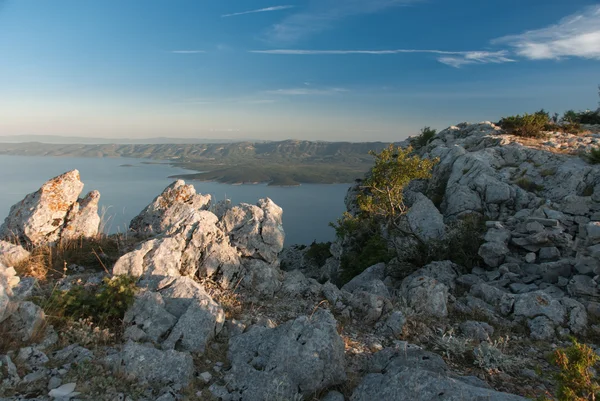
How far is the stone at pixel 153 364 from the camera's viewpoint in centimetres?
481

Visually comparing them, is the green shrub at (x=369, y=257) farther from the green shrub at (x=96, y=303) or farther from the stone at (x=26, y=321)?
the stone at (x=26, y=321)

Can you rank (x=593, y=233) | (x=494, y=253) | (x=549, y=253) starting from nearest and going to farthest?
1. (x=593, y=233)
2. (x=549, y=253)
3. (x=494, y=253)

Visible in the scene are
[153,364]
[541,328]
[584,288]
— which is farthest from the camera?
[584,288]

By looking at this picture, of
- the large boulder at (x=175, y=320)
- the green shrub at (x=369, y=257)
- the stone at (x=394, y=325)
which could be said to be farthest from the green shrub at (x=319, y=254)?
the large boulder at (x=175, y=320)

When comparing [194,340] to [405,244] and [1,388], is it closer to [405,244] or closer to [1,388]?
[1,388]

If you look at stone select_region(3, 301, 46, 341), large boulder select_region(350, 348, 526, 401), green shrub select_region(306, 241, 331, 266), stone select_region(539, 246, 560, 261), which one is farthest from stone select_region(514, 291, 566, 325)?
green shrub select_region(306, 241, 331, 266)

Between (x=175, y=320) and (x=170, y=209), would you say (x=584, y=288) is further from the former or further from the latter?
(x=170, y=209)

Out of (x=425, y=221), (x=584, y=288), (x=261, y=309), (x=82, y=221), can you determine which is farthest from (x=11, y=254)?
(x=425, y=221)

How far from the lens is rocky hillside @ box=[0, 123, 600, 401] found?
4836 mm

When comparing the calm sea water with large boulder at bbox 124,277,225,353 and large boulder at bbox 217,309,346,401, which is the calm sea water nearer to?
large boulder at bbox 124,277,225,353

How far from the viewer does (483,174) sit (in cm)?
1839

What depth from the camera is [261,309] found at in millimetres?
8203

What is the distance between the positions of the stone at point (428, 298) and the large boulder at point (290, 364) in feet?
13.7

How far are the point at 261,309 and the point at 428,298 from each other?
4502 millimetres
